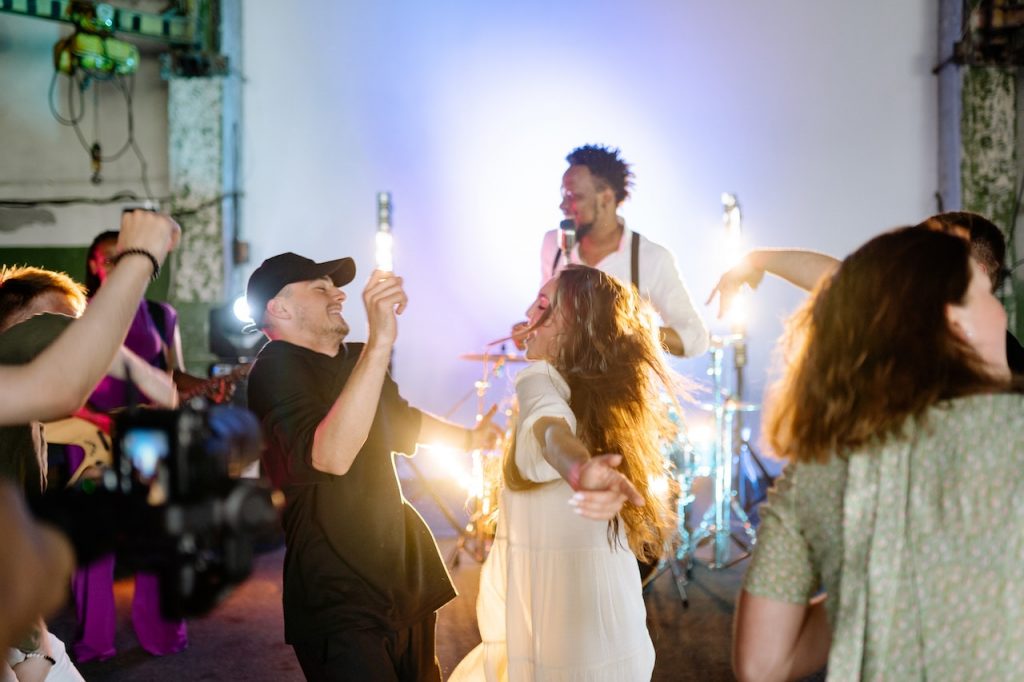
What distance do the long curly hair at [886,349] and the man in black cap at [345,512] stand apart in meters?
1.15

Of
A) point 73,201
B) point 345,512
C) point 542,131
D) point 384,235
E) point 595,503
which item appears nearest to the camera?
point 595,503

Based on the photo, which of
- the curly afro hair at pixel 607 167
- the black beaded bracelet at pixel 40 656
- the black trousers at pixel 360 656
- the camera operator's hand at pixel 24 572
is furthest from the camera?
the curly afro hair at pixel 607 167

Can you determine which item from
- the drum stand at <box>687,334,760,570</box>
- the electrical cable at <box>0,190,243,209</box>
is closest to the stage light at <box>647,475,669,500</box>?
the drum stand at <box>687,334,760,570</box>

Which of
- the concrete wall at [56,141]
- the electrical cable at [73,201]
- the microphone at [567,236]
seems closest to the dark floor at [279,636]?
the microphone at [567,236]

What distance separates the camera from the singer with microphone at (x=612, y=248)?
13.6 feet

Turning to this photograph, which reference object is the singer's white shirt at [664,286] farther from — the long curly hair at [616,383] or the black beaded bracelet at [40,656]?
the black beaded bracelet at [40,656]

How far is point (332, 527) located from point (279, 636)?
246cm

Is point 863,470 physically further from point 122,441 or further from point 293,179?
point 293,179

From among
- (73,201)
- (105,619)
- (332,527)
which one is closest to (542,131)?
(73,201)

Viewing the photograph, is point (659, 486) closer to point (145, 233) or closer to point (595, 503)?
point (595, 503)

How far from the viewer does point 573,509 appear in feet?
7.52

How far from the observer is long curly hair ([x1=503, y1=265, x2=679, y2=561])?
252 cm

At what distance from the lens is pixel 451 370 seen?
7.81 m

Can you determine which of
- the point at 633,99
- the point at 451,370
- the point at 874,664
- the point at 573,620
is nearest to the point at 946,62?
the point at 633,99
